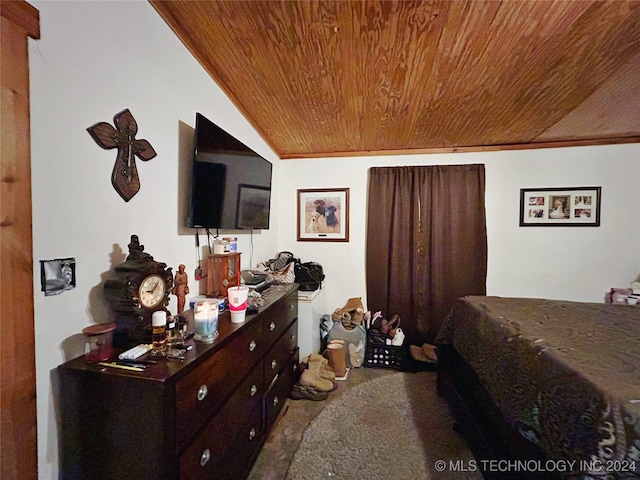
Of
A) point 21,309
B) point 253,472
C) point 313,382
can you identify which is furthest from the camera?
point 313,382

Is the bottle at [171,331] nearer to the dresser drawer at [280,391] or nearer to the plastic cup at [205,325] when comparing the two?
the plastic cup at [205,325]

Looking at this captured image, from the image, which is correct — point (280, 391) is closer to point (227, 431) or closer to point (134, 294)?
point (227, 431)

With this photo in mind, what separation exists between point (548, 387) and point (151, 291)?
5.34ft

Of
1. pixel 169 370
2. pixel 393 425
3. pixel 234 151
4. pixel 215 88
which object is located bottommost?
pixel 393 425

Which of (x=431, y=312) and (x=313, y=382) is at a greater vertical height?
(x=431, y=312)

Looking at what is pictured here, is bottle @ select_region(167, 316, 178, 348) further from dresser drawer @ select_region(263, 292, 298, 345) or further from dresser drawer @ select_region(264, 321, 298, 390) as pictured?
dresser drawer @ select_region(264, 321, 298, 390)

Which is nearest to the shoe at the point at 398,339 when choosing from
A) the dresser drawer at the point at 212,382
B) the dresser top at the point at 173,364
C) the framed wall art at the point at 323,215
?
the framed wall art at the point at 323,215

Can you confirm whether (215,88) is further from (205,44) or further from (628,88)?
(628,88)

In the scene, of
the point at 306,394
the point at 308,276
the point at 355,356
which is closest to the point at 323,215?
the point at 308,276

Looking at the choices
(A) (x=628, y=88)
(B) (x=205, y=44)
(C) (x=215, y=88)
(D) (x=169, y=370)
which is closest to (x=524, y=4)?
(A) (x=628, y=88)

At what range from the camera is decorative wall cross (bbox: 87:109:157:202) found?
104cm

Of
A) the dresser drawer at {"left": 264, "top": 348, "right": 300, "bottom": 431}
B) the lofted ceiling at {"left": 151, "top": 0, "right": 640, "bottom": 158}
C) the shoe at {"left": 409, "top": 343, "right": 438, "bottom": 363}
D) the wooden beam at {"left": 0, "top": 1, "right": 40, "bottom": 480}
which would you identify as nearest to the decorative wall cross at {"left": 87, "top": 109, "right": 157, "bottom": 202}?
the wooden beam at {"left": 0, "top": 1, "right": 40, "bottom": 480}

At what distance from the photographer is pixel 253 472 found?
1457 mm

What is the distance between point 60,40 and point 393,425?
2.63 metres
